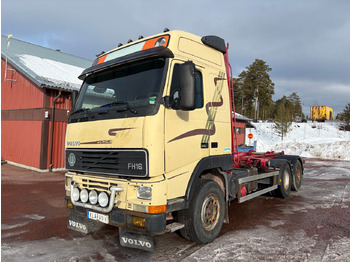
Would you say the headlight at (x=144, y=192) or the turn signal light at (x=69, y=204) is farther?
the turn signal light at (x=69, y=204)

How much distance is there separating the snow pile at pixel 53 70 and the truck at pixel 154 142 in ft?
30.8

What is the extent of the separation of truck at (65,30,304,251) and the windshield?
0.6 inches

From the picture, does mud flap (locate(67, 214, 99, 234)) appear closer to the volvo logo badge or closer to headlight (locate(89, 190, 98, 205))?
headlight (locate(89, 190, 98, 205))

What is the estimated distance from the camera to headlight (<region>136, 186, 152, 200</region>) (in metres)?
3.47

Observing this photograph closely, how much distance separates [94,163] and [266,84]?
5347cm

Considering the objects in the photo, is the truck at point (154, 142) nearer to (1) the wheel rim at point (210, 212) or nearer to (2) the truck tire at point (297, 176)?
(1) the wheel rim at point (210, 212)

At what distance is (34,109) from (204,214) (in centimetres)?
1145

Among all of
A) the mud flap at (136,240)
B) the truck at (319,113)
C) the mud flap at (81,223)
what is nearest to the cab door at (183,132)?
the mud flap at (136,240)

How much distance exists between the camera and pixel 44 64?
15.4m

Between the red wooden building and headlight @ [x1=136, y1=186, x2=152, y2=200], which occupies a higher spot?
the red wooden building

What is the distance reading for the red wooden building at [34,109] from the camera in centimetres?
Answer: 1244

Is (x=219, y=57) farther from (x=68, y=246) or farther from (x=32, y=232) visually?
(x=32, y=232)

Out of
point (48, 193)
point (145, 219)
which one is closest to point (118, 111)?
point (145, 219)

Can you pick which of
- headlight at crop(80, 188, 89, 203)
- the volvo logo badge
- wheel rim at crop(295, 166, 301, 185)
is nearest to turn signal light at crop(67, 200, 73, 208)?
headlight at crop(80, 188, 89, 203)
